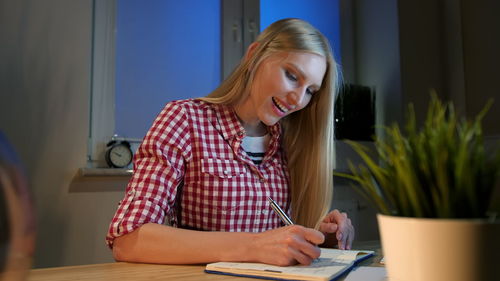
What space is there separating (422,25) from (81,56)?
193 cm

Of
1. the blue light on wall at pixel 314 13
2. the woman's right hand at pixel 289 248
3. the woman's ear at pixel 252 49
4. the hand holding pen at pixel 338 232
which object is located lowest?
the hand holding pen at pixel 338 232

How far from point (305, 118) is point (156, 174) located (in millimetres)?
613

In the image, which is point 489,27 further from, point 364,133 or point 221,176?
point 221,176

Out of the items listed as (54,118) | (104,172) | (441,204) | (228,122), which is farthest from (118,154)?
(441,204)

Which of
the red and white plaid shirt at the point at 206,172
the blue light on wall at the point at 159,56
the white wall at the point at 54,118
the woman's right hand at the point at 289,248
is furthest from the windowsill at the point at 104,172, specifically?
the woman's right hand at the point at 289,248

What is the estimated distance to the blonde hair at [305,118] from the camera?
1.30m

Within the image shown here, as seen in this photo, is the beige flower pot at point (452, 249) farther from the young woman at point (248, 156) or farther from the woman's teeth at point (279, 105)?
the woman's teeth at point (279, 105)

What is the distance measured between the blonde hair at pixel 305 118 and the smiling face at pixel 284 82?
23 millimetres

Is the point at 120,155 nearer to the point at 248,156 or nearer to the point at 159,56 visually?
the point at 159,56

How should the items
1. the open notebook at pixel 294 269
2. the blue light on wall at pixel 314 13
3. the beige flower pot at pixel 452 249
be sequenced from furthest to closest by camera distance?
the blue light on wall at pixel 314 13, the open notebook at pixel 294 269, the beige flower pot at pixel 452 249

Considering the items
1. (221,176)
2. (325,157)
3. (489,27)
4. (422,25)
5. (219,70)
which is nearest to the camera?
(221,176)

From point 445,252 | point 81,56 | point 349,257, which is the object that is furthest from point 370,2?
point 445,252

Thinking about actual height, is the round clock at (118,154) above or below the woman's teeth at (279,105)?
below

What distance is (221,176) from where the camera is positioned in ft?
4.09
